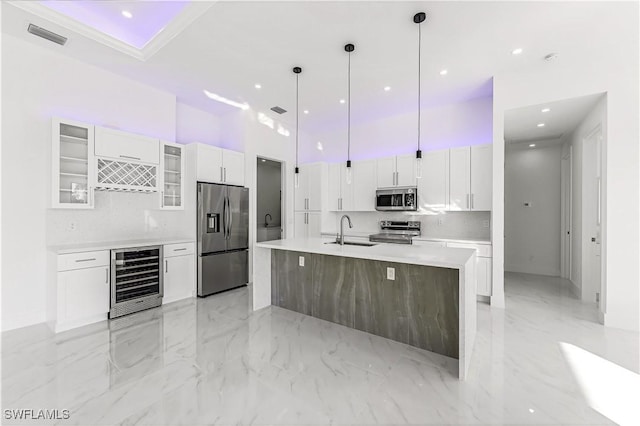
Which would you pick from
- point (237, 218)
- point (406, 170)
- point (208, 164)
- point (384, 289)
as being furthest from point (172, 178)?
point (406, 170)

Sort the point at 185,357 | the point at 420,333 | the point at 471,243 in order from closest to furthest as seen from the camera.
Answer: the point at 185,357
the point at 420,333
the point at 471,243

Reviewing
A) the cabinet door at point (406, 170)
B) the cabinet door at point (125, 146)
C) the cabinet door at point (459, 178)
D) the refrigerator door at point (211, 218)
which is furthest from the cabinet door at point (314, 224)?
the cabinet door at point (125, 146)

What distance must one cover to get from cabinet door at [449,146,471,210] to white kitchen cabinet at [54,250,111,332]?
4984 mm

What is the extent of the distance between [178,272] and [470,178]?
15.5 ft

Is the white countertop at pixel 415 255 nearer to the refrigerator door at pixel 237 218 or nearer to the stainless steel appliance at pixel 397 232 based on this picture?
the refrigerator door at pixel 237 218

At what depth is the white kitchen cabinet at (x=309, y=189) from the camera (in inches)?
231

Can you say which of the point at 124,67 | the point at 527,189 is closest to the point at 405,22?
the point at 124,67

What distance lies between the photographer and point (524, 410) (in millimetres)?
1826

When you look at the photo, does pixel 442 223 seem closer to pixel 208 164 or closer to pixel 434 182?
pixel 434 182

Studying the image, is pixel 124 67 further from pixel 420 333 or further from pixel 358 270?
pixel 420 333

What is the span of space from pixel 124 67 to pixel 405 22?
358 centimetres

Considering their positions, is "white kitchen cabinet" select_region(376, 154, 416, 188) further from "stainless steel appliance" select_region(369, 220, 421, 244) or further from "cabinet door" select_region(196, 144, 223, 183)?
"cabinet door" select_region(196, 144, 223, 183)

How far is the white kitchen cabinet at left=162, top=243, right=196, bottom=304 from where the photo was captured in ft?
13.0

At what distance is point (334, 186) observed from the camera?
5.91 m
